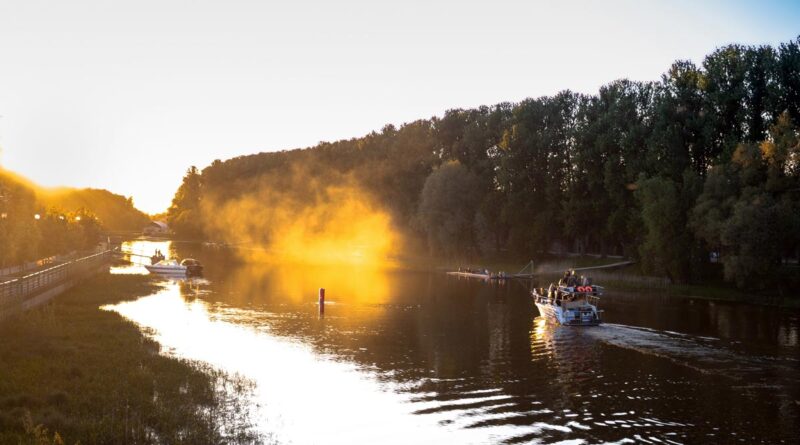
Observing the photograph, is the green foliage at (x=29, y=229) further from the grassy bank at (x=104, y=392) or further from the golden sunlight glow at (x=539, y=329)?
the golden sunlight glow at (x=539, y=329)

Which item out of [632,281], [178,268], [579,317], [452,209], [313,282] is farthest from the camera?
[452,209]

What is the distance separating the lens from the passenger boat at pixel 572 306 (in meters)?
59.0

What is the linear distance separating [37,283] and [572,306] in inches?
1864

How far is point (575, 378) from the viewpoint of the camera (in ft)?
129

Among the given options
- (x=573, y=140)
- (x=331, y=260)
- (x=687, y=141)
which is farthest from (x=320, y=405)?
(x=331, y=260)

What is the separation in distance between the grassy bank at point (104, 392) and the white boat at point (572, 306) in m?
33.6

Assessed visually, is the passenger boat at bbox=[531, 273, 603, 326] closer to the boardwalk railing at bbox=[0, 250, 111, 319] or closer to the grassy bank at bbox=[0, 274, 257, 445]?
the grassy bank at bbox=[0, 274, 257, 445]

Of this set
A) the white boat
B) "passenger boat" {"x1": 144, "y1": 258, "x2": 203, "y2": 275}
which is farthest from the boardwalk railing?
the white boat

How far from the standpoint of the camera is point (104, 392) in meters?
29.8

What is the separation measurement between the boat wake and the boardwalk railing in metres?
43.0

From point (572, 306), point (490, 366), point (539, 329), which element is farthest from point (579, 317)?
point (490, 366)

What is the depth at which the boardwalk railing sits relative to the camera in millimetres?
44656

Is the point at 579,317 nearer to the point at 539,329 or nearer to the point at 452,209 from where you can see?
the point at 539,329

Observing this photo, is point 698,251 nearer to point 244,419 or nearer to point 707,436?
point 707,436
